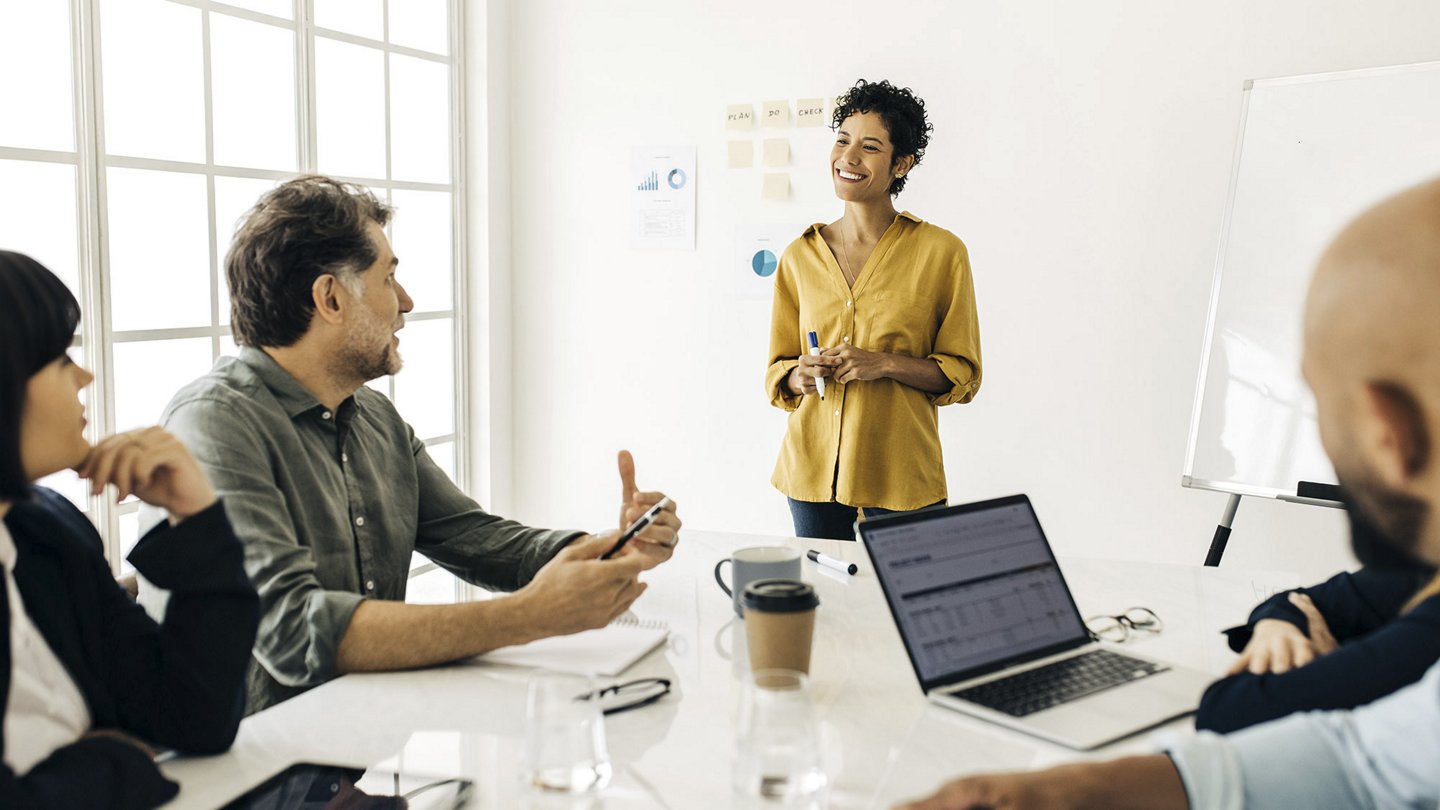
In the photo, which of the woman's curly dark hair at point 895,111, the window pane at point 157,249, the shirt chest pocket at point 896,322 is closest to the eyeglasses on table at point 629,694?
the shirt chest pocket at point 896,322

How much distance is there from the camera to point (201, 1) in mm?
2916

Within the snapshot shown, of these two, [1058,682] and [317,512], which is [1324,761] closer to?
[1058,682]

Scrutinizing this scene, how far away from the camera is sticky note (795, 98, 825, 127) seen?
12.0ft

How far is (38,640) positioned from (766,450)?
2.91 metres

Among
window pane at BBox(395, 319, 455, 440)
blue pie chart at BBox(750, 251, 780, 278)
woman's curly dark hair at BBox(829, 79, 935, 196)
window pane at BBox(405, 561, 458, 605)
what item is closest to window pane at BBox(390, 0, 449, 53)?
window pane at BBox(395, 319, 455, 440)

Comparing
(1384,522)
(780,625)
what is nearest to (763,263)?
(780,625)

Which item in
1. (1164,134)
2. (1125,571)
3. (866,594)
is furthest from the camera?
(1164,134)

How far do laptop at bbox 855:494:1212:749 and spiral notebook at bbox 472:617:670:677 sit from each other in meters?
0.38

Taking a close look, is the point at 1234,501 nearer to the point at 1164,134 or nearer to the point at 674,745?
A: the point at 1164,134

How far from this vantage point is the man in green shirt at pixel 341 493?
55.3 inches

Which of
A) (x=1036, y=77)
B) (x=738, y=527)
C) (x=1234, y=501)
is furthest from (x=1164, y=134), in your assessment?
(x=738, y=527)

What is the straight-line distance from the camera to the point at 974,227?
136 inches

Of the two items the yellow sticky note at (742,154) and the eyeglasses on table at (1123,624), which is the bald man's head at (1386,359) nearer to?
the eyeglasses on table at (1123,624)

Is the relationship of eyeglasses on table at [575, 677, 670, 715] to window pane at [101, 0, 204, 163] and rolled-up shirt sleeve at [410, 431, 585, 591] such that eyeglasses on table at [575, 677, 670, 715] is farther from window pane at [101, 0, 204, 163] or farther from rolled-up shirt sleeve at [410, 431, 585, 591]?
window pane at [101, 0, 204, 163]
